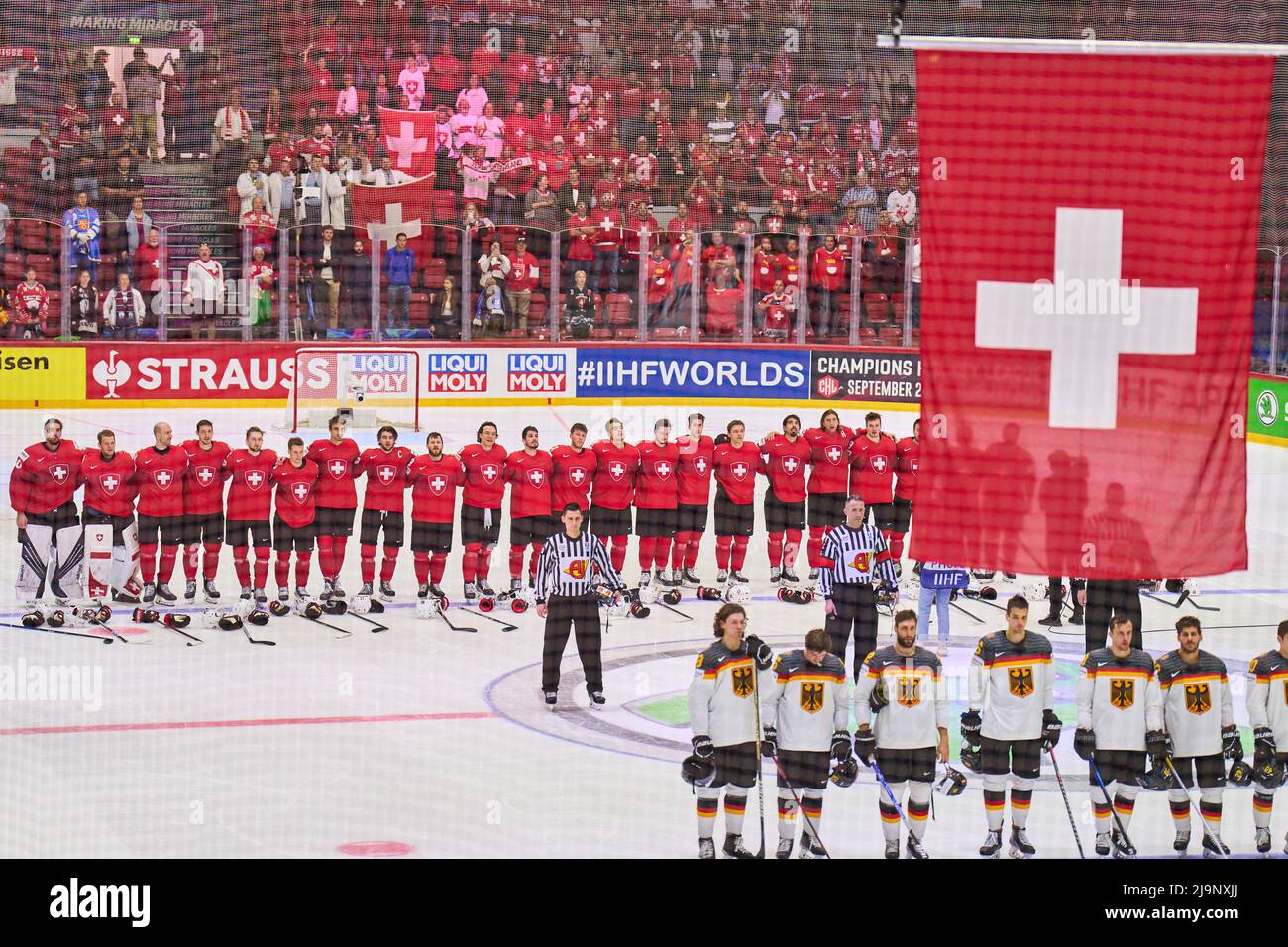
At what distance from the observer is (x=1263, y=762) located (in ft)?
21.9

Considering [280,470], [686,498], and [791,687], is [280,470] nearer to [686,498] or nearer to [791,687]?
[686,498]

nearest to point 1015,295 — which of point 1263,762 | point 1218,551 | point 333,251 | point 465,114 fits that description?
point 1218,551

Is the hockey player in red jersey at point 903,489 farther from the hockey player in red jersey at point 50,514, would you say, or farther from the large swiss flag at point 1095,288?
the large swiss flag at point 1095,288

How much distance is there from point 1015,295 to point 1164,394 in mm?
523

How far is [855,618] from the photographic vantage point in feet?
28.6

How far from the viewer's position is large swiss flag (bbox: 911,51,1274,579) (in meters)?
4.93

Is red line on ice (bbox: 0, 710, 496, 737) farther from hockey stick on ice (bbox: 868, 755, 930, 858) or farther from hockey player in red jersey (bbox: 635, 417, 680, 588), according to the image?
hockey player in red jersey (bbox: 635, 417, 680, 588)

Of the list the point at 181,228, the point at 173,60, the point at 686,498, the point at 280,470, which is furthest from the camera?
the point at 173,60

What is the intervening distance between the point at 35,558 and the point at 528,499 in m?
3.10

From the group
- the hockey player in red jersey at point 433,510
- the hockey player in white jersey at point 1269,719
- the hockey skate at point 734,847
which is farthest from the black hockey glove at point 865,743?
the hockey player in red jersey at point 433,510

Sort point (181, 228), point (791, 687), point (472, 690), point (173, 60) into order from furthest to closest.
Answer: point (173, 60)
point (181, 228)
point (472, 690)
point (791, 687)

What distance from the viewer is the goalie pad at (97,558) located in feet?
33.5

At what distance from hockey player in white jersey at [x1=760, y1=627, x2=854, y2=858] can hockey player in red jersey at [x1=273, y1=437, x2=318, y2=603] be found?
15.9 feet

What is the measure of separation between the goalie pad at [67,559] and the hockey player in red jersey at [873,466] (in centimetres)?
507
